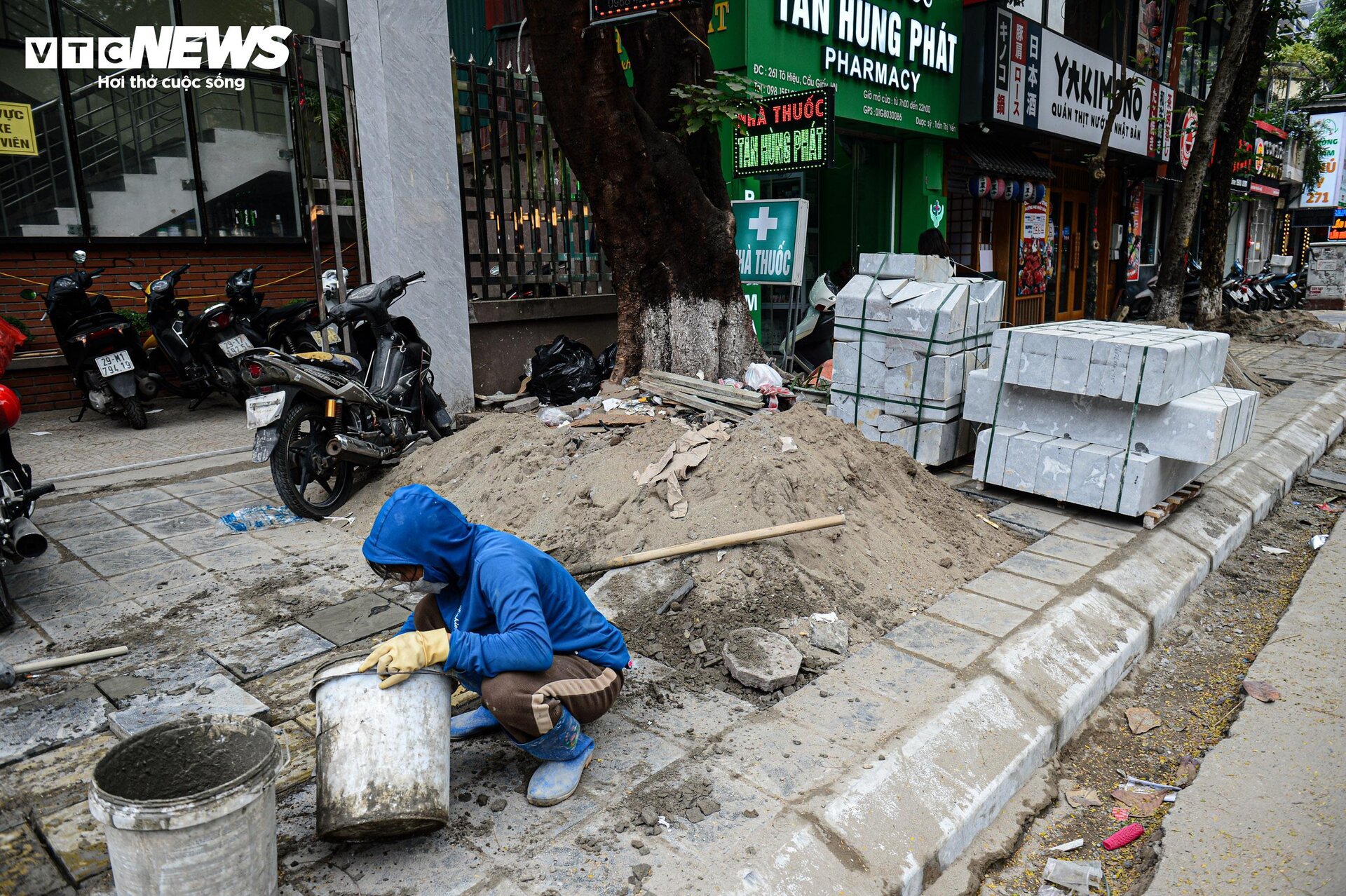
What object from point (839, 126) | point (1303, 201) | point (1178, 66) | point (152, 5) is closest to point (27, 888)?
point (152, 5)

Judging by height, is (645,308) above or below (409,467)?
above

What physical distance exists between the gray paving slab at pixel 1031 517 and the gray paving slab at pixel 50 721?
5.11m

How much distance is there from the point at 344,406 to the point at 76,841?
3.48 m

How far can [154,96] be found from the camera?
960 cm

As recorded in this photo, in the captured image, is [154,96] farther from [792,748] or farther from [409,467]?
[792,748]

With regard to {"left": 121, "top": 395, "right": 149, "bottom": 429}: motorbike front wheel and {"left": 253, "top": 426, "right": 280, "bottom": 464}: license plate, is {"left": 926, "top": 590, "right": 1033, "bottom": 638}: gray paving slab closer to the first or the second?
{"left": 253, "top": 426, "right": 280, "bottom": 464}: license plate

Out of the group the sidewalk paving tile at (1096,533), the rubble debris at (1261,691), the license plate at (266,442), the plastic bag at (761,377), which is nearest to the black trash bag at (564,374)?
the plastic bag at (761,377)

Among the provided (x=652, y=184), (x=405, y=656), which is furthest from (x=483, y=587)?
(x=652, y=184)

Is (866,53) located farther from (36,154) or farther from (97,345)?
(36,154)

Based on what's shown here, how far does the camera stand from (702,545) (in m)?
4.25

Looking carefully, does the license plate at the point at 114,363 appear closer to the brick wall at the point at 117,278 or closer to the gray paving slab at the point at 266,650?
the brick wall at the point at 117,278

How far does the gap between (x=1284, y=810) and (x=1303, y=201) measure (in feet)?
123

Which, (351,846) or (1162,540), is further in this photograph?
(1162,540)

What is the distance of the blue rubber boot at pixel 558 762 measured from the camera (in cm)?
278
